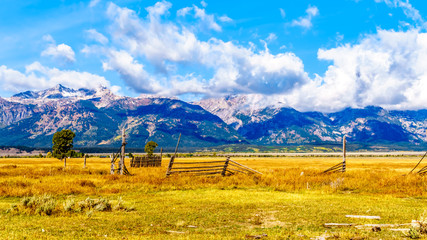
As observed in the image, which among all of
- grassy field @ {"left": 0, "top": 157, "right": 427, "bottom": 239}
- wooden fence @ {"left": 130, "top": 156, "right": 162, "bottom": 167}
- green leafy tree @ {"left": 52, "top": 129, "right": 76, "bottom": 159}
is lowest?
wooden fence @ {"left": 130, "top": 156, "right": 162, "bottom": 167}

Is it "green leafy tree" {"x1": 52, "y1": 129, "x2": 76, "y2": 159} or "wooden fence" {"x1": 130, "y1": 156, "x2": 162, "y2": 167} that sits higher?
"green leafy tree" {"x1": 52, "y1": 129, "x2": 76, "y2": 159}

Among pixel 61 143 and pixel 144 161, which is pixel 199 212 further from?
pixel 61 143

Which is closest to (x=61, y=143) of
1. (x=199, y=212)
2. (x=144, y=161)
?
(x=144, y=161)

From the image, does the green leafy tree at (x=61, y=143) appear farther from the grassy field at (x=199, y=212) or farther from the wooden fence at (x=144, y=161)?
the grassy field at (x=199, y=212)

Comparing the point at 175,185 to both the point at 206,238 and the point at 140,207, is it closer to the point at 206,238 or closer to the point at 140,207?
the point at 140,207

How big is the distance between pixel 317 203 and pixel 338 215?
3.13 m

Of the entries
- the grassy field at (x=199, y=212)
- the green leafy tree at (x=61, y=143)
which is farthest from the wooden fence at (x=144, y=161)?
the grassy field at (x=199, y=212)

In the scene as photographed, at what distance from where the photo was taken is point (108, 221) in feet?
36.7

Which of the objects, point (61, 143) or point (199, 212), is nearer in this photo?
point (199, 212)

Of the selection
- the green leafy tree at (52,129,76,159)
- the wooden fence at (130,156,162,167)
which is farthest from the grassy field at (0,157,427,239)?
the green leafy tree at (52,129,76,159)

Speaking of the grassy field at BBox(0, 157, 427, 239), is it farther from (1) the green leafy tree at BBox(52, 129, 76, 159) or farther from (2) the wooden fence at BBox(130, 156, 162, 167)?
(1) the green leafy tree at BBox(52, 129, 76, 159)

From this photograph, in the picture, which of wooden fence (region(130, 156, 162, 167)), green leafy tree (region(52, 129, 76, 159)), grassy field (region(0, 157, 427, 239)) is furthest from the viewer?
wooden fence (region(130, 156, 162, 167))

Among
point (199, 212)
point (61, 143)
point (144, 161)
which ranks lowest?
point (144, 161)

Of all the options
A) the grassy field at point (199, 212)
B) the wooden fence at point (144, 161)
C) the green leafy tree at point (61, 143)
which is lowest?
the wooden fence at point (144, 161)
